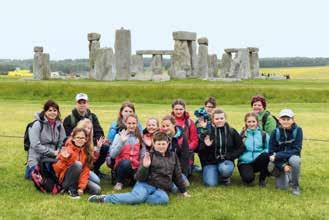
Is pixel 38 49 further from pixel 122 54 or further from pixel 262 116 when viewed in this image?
pixel 262 116

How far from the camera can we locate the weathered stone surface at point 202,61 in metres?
41.9

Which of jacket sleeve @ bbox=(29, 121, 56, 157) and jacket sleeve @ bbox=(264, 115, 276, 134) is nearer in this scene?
jacket sleeve @ bbox=(29, 121, 56, 157)

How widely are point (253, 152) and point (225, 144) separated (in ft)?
1.49

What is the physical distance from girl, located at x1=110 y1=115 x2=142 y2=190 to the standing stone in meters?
31.6

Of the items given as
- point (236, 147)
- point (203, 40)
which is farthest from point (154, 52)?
point (236, 147)

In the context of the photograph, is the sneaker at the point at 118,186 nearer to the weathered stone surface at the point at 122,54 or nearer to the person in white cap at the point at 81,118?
the person in white cap at the point at 81,118

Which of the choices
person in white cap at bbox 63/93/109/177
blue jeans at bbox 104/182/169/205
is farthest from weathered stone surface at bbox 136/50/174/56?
blue jeans at bbox 104/182/169/205

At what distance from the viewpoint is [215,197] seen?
27.0ft

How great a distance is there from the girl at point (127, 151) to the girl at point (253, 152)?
1618 millimetres

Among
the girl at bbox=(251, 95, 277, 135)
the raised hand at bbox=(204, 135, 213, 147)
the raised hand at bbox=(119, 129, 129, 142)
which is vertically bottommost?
the raised hand at bbox=(204, 135, 213, 147)

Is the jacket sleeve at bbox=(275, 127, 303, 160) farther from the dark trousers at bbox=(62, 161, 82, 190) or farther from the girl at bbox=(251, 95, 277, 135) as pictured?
the dark trousers at bbox=(62, 161, 82, 190)

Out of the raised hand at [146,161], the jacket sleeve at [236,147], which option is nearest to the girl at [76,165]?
the raised hand at [146,161]

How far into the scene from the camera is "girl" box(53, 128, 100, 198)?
8.23m

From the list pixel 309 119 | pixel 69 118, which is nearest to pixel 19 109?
pixel 309 119
